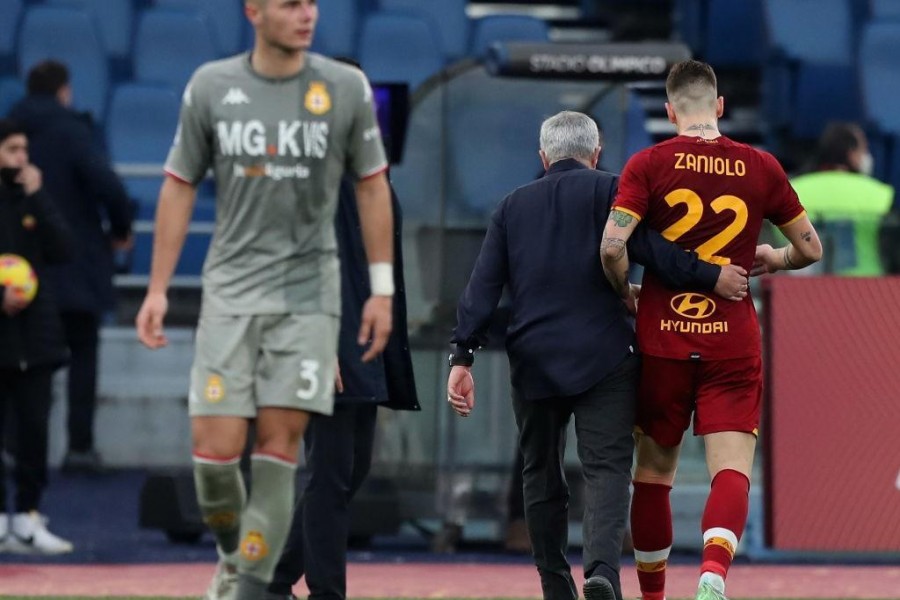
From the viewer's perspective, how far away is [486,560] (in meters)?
9.83

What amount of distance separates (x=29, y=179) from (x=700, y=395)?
178 inches

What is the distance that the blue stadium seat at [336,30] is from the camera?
608 inches

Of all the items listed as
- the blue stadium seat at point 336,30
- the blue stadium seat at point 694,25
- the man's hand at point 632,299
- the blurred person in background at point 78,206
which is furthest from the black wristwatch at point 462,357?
the blue stadium seat at point 694,25

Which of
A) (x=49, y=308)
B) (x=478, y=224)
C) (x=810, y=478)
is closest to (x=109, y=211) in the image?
(x=49, y=308)

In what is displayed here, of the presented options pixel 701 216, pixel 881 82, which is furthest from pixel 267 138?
pixel 881 82

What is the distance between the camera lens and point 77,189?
11.7 m

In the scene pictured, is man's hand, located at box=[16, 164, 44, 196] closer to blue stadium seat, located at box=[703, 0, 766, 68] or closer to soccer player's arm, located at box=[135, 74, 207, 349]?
soccer player's arm, located at box=[135, 74, 207, 349]

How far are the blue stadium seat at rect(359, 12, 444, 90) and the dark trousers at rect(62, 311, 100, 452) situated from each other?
12.5 ft

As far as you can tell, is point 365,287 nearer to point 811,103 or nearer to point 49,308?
point 49,308

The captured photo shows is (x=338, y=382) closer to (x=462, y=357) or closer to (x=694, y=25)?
(x=462, y=357)

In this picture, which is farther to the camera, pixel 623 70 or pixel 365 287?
pixel 623 70

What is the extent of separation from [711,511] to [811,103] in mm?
9566

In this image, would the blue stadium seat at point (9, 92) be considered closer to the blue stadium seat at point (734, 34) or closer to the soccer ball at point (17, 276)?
the soccer ball at point (17, 276)

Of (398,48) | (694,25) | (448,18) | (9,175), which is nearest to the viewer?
(9,175)
